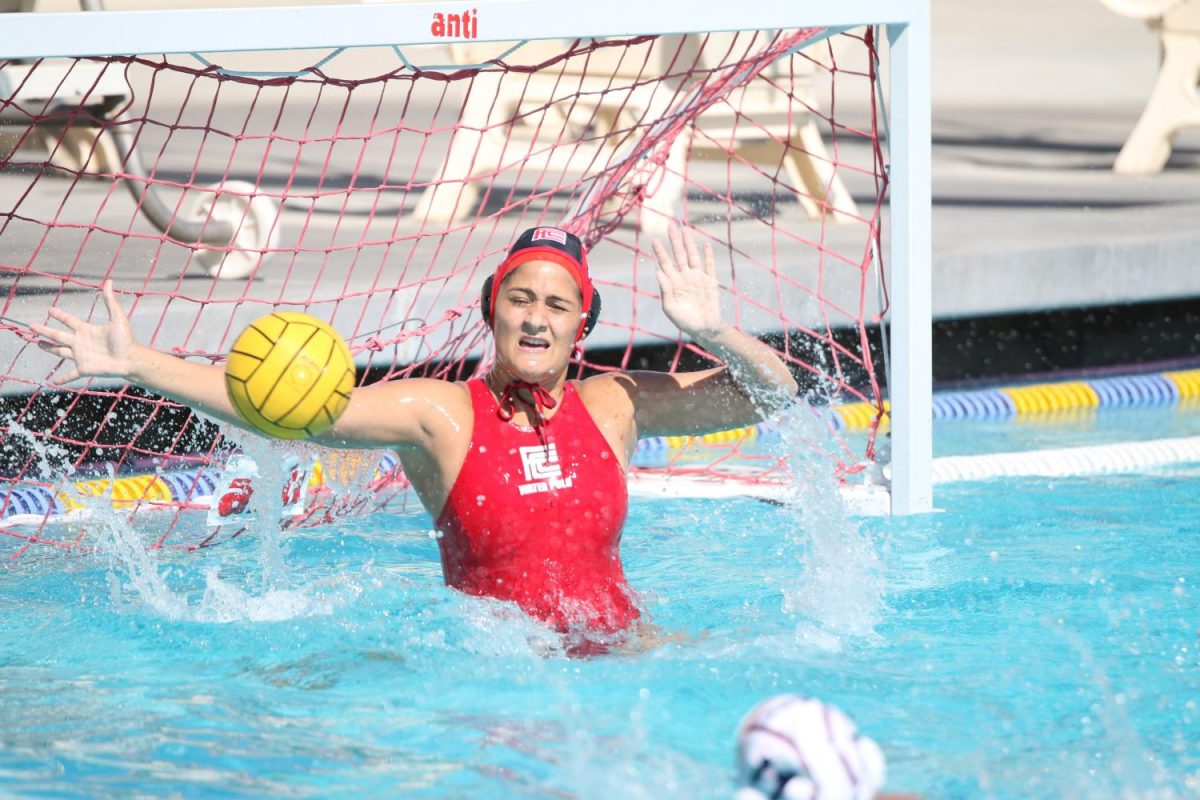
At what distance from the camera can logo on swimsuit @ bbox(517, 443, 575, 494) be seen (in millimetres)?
2984

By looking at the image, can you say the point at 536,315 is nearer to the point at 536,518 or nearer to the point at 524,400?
the point at 524,400

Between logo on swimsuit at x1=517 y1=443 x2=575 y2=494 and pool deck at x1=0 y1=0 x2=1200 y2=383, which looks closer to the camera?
logo on swimsuit at x1=517 y1=443 x2=575 y2=494

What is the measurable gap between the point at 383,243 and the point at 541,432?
1.31 meters

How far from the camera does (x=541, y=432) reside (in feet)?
9.90

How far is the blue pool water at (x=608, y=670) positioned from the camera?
2.47 meters

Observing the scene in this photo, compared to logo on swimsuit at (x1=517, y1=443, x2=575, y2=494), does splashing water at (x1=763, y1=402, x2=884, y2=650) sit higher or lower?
lower

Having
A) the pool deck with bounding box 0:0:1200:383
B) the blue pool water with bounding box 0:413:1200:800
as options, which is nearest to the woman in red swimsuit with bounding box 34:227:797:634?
the blue pool water with bounding box 0:413:1200:800

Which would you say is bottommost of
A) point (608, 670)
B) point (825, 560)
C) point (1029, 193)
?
point (608, 670)

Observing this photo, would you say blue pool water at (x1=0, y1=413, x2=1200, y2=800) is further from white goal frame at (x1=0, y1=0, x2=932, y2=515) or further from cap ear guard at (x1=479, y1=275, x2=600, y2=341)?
cap ear guard at (x1=479, y1=275, x2=600, y2=341)

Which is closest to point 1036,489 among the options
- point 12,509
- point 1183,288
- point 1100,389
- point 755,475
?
point 755,475

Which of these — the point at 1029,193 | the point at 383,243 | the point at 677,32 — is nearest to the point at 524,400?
the point at 677,32

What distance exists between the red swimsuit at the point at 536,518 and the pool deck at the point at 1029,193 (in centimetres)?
176

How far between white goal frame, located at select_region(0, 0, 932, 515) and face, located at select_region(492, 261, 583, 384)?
2.10 ft

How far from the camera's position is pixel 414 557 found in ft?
13.9
